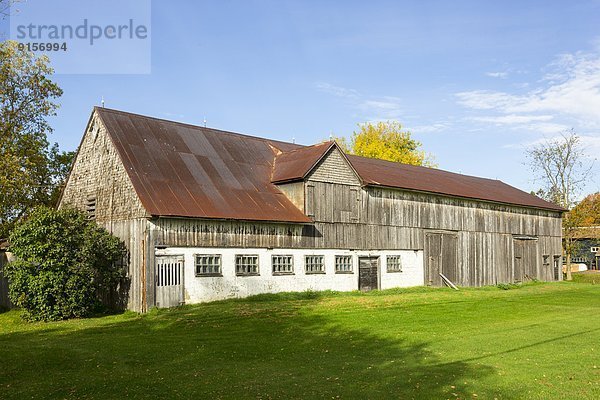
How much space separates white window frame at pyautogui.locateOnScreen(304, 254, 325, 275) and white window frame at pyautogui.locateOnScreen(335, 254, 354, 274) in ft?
3.72

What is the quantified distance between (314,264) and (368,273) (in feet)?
14.5

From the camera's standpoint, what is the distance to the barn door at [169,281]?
2477 cm

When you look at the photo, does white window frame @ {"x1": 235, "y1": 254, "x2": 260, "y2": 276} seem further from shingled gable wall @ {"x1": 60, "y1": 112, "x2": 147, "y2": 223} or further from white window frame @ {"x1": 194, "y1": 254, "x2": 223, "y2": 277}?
shingled gable wall @ {"x1": 60, "y1": 112, "x2": 147, "y2": 223}

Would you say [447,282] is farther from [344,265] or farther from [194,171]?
[194,171]

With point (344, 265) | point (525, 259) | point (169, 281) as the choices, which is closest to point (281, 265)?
point (344, 265)

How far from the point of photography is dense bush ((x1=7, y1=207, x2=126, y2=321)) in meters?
22.7

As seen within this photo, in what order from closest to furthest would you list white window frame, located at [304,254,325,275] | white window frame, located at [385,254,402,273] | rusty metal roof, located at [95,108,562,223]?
rusty metal roof, located at [95,108,562,223] → white window frame, located at [304,254,325,275] → white window frame, located at [385,254,402,273]

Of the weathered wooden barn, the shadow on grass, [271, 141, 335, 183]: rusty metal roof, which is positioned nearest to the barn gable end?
the weathered wooden barn

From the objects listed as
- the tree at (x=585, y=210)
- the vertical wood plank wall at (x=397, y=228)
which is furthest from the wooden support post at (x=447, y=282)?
the tree at (x=585, y=210)

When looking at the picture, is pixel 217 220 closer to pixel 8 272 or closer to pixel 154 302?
pixel 154 302

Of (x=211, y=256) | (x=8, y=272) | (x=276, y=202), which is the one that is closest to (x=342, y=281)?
(x=276, y=202)

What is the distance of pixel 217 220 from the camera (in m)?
26.6

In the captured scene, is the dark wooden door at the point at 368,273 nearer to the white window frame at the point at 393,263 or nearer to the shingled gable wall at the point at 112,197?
the white window frame at the point at 393,263

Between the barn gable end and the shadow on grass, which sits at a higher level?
the barn gable end
